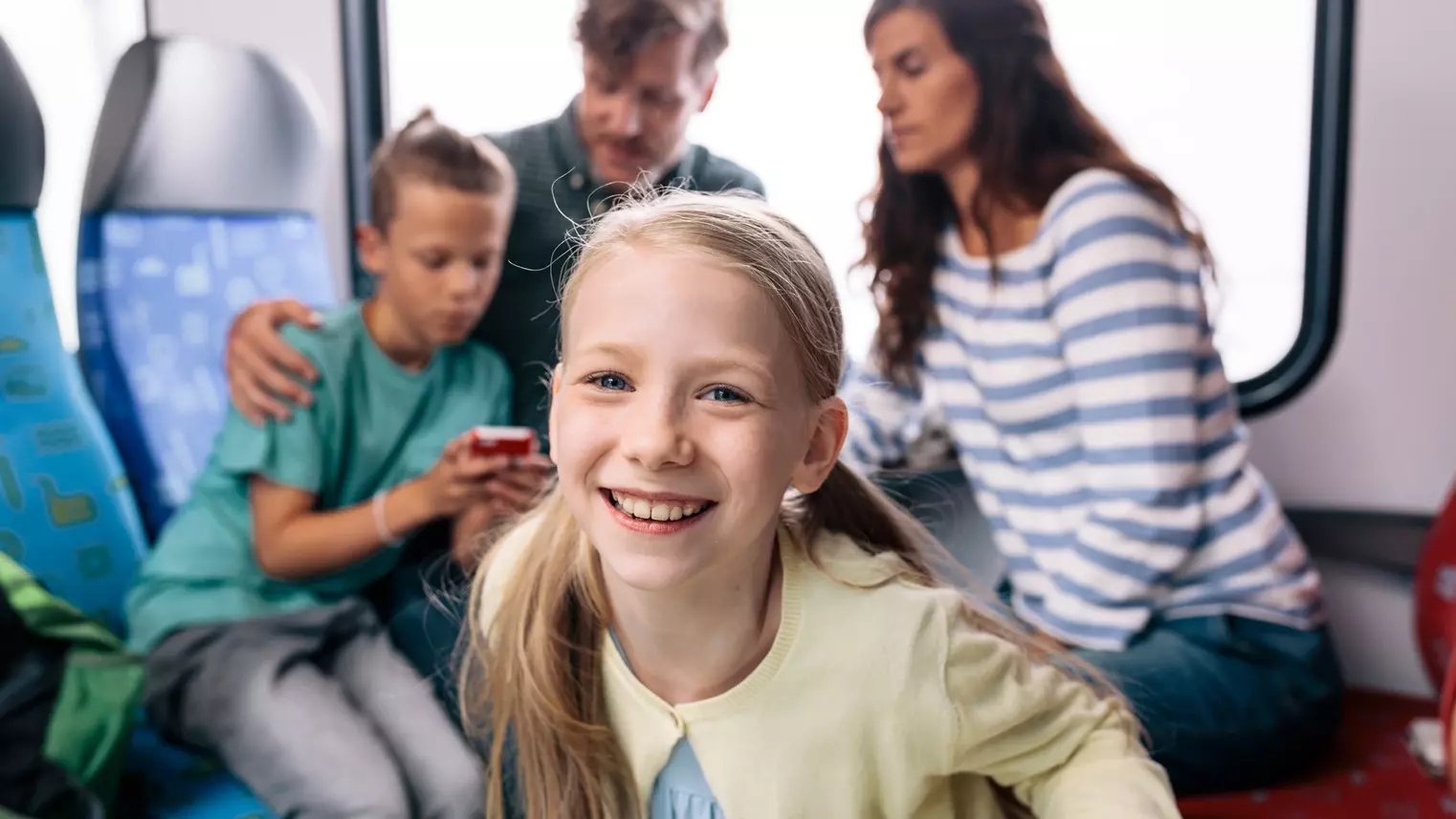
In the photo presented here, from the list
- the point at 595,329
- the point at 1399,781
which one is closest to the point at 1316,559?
the point at 1399,781

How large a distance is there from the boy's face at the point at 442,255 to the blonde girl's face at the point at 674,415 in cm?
70

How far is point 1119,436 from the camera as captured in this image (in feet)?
4.29

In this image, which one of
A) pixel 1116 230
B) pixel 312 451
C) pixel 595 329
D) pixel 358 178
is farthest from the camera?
pixel 358 178

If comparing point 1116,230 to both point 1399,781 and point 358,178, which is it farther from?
point 358,178

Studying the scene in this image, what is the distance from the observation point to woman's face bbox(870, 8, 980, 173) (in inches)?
55.9

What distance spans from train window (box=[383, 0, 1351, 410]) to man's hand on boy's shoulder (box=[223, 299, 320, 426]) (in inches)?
19.4

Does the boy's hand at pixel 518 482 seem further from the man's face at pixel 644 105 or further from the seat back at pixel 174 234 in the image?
the seat back at pixel 174 234

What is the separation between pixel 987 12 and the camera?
1403 mm

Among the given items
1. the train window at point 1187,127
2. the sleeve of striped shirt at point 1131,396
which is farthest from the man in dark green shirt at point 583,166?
the sleeve of striped shirt at point 1131,396

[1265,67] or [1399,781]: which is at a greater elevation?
[1265,67]

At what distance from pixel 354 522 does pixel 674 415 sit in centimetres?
76

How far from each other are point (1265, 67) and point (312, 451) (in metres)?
1.44

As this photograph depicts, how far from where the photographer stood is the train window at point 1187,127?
1.70 m

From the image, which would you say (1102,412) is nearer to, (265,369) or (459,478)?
(459,478)
